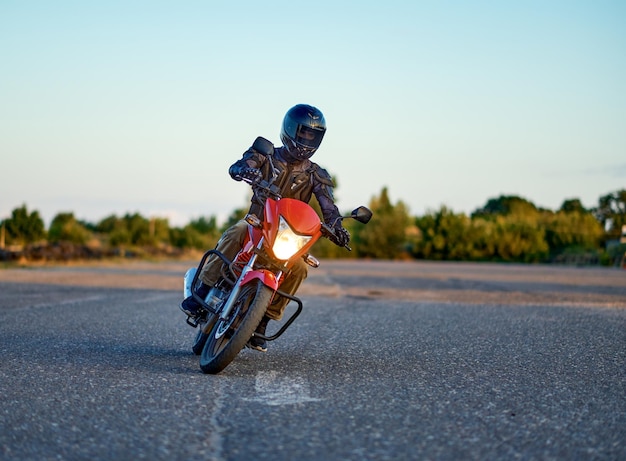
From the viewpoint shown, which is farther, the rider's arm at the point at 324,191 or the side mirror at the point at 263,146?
the rider's arm at the point at 324,191

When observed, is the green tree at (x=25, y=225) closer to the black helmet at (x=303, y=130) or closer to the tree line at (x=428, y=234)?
the tree line at (x=428, y=234)

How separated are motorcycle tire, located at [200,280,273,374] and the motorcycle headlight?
9.2 inches

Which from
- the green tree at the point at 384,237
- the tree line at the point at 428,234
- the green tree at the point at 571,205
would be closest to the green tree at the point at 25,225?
the tree line at the point at 428,234

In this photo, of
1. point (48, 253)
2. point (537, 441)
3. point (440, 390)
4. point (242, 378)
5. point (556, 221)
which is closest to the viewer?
point (537, 441)

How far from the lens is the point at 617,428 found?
12.9 ft

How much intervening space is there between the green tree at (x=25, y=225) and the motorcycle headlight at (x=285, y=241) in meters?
49.7

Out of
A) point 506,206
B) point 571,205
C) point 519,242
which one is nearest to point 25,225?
point 519,242

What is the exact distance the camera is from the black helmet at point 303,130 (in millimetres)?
5996

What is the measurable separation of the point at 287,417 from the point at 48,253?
1113 inches

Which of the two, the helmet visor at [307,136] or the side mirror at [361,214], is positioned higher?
the helmet visor at [307,136]

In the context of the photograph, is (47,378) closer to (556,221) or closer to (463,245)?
(463,245)

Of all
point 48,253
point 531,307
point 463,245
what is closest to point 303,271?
point 531,307

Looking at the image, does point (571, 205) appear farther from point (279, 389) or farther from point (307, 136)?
point (279, 389)

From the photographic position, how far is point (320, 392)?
4758mm
